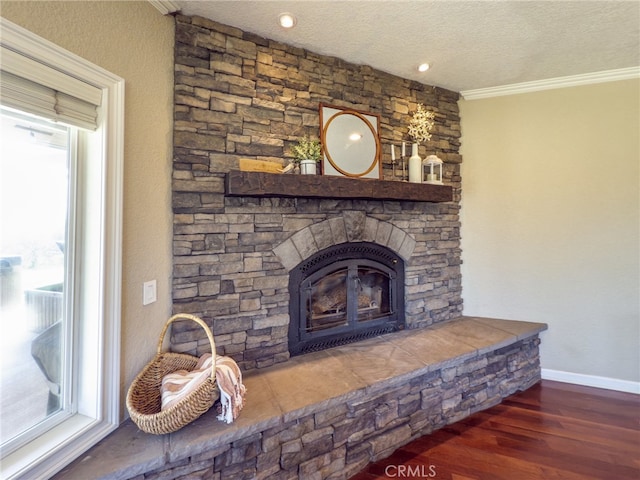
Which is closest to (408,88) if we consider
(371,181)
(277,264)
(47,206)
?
(371,181)

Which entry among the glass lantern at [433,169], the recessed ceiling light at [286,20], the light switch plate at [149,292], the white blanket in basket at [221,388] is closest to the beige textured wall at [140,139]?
the light switch plate at [149,292]

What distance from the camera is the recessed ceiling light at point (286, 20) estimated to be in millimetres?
1765

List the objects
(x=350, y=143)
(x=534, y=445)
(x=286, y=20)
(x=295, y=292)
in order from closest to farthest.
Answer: (x=286, y=20) < (x=534, y=445) < (x=295, y=292) < (x=350, y=143)

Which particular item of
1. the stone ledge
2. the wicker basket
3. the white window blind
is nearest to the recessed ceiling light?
the white window blind

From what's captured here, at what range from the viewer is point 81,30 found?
4.10 feet

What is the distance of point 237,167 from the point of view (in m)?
1.85

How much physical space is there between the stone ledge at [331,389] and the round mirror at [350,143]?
1319 mm

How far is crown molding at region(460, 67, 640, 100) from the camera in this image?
2494mm

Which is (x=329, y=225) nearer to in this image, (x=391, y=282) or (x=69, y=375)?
(x=391, y=282)

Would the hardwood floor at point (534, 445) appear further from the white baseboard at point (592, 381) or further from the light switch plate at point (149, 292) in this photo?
the light switch plate at point (149, 292)

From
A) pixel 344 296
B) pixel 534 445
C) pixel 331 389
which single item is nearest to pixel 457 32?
pixel 344 296

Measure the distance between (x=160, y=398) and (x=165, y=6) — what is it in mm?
2026

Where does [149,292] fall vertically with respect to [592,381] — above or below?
above

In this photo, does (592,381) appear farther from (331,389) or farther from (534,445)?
(331,389)
